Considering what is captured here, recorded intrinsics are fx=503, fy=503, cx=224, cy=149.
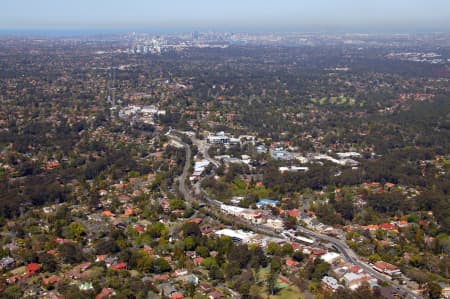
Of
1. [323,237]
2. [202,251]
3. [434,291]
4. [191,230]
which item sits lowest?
[323,237]

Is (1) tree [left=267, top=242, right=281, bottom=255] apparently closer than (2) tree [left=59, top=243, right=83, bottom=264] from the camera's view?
No

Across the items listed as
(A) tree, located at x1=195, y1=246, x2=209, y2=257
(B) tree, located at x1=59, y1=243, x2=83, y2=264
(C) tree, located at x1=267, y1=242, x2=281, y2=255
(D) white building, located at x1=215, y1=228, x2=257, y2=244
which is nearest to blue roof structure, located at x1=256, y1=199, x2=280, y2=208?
(D) white building, located at x1=215, y1=228, x2=257, y2=244

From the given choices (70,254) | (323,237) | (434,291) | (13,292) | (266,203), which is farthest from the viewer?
(266,203)

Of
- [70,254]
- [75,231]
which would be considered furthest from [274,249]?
[75,231]

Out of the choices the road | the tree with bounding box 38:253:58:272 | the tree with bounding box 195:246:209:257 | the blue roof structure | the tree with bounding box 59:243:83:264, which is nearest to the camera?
the road

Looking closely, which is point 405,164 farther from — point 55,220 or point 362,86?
point 362,86

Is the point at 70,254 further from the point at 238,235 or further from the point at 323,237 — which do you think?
the point at 323,237

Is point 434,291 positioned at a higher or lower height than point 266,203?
higher

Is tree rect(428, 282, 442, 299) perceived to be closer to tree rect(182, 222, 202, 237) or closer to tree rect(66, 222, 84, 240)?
tree rect(182, 222, 202, 237)

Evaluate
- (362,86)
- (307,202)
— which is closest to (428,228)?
(307,202)

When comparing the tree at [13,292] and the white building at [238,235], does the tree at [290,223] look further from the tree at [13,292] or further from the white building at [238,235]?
the tree at [13,292]

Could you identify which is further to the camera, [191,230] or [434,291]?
[191,230]
